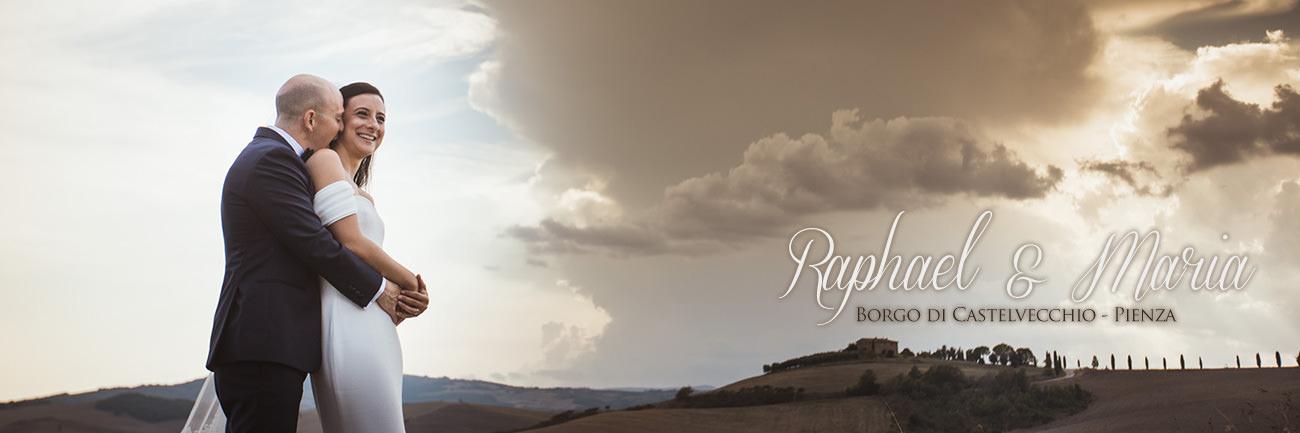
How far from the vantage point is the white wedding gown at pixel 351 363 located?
279cm

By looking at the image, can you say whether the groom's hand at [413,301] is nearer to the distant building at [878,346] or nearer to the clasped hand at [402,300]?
the clasped hand at [402,300]

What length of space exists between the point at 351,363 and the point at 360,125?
2.31ft

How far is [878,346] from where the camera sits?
35.2 feet

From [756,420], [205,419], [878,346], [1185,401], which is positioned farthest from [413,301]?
[1185,401]

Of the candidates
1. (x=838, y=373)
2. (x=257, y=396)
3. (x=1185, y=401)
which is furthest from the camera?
(x=838, y=373)

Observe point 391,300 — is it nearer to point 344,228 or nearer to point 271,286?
point 344,228

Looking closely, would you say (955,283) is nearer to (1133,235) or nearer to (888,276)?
(888,276)

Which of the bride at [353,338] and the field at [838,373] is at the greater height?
the field at [838,373]

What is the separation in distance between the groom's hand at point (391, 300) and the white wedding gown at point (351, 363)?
0.02 m

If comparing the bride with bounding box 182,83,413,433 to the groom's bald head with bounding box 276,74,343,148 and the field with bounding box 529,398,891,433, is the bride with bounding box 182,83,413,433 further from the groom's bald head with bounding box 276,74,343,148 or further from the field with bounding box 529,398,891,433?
the field with bounding box 529,398,891,433

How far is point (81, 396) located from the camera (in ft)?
31.0

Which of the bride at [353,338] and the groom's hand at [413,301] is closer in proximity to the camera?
the bride at [353,338]

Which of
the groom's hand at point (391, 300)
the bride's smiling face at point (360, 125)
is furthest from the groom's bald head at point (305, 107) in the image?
the groom's hand at point (391, 300)

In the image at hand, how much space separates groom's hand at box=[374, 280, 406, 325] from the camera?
9.51 ft
